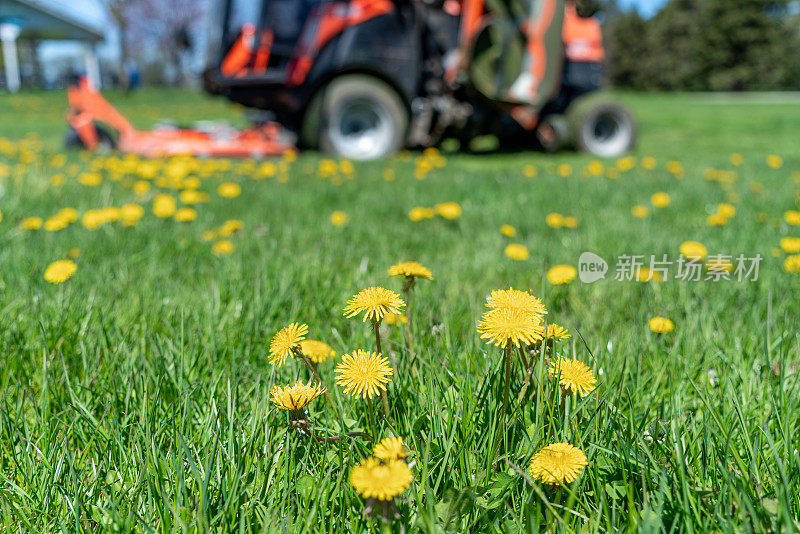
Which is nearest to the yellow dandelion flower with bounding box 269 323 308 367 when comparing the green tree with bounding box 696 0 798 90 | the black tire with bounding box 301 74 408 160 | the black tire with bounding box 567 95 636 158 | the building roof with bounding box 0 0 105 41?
the black tire with bounding box 301 74 408 160

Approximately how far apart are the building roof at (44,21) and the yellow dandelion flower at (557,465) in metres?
38.7

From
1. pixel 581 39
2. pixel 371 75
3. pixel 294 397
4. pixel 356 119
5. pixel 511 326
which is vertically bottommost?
pixel 294 397

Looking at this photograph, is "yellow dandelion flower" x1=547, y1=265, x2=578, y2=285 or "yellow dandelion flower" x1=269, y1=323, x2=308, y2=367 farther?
"yellow dandelion flower" x1=547, y1=265, x2=578, y2=285

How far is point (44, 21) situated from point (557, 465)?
130 ft

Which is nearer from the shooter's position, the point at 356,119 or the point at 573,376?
the point at 573,376

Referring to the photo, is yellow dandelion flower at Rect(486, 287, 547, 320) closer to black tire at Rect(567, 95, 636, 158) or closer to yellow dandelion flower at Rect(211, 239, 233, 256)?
yellow dandelion flower at Rect(211, 239, 233, 256)

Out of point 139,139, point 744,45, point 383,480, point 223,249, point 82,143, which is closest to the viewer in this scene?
point 383,480

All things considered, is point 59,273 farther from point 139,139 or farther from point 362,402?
point 139,139

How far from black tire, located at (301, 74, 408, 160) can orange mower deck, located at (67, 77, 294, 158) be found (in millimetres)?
514

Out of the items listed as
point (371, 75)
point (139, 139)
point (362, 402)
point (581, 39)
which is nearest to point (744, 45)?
point (581, 39)

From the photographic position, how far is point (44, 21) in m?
32.0

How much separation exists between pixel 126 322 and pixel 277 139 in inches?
249

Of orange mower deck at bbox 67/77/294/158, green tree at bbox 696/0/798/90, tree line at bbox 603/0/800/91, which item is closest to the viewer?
orange mower deck at bbox 67/77/294/158

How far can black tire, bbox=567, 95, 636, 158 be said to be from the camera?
24.6ft
